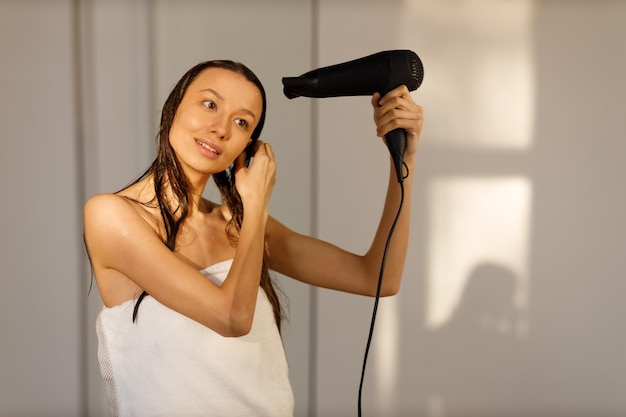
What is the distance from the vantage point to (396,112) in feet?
Answer: 4.00

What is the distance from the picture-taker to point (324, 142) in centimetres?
221

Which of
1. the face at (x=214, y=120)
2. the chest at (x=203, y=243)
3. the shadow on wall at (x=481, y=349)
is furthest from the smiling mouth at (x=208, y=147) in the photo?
the shadow on wall at (x=481, y=349)

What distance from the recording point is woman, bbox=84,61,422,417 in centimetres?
108

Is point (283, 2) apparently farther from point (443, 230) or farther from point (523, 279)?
point (523, 279)

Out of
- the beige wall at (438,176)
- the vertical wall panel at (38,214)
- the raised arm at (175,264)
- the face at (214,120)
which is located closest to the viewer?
the raised arm at (175,264)

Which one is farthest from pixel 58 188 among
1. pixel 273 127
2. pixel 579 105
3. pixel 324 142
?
pixel 579 105

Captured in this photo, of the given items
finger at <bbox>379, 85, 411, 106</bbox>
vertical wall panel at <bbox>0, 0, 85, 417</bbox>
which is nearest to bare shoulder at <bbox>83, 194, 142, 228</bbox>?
finger at <bbox>379, 85, 411, 106</bbox>

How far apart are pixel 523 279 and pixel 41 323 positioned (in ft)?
4.65

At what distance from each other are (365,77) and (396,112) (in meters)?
0.08

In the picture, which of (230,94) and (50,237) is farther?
(50,237)

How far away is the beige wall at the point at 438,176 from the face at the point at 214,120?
1005 millimetres

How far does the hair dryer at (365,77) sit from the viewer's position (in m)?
1.21

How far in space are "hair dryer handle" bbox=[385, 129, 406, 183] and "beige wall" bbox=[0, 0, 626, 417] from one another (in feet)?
3.11

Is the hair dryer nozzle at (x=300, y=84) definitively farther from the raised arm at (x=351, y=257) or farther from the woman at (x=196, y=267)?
the raised arm at (x=351, y=257)
